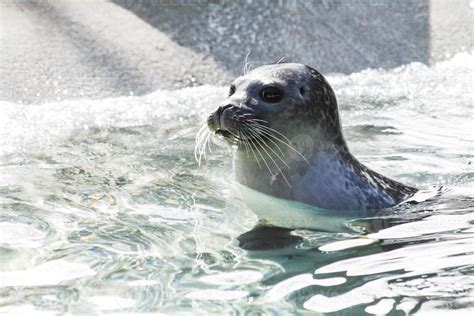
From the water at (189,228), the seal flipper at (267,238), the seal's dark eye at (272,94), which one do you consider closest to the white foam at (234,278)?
the water at (189,228)

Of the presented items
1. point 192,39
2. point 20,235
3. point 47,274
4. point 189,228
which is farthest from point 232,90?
point 192,39

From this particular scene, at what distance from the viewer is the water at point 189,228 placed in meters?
3.54

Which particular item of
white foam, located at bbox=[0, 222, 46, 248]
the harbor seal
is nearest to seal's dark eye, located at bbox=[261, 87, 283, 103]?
the harbor seal

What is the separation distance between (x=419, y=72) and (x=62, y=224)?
547cm

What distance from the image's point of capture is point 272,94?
5.06 metres

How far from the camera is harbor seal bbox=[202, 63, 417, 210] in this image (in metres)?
5.02

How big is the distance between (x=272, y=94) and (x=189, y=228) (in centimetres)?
96

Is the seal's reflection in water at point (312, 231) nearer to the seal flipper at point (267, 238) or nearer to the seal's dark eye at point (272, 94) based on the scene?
the seal flipper at point (267, 238)

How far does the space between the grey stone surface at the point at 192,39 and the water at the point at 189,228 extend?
1.75 feet

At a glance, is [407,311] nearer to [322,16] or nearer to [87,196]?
[87,196]

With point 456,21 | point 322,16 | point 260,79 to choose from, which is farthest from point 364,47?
point 260,79

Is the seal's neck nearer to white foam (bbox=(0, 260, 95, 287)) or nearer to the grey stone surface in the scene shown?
white foam (bbox=(0, 260, 95, 287))

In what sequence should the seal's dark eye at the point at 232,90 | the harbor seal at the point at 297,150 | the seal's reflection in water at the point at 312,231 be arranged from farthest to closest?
the seal's dark eye at the point at 232,90 < the harbor seal at the point at 297,150 < the seal's reflection in water at the point at 312,231

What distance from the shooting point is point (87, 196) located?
5074mm
